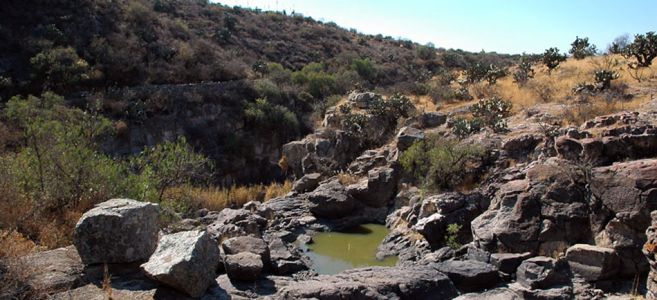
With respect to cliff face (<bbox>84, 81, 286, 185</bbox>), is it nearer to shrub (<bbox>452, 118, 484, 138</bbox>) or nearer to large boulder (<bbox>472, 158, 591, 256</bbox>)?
shrub (<bbox>452, 118, 484, 138</bbox>)

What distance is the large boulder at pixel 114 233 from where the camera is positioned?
6.78 meters

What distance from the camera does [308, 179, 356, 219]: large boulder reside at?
16.0 m

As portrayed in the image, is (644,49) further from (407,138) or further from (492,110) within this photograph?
(407,138)

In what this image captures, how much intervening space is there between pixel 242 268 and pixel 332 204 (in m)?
8.15

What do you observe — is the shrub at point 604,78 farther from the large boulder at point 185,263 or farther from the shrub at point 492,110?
the large boulder at point 185,263

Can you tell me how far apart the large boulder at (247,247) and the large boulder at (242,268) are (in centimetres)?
76

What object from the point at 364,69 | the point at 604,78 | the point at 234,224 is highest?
the point at 364,69

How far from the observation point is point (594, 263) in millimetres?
9398

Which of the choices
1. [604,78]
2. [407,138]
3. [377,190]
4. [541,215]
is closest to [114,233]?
[541,215]

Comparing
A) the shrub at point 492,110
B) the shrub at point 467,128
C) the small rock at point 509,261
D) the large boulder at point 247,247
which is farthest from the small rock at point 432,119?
the large boulder at point 247,247

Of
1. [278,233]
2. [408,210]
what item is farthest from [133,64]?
[408,210]

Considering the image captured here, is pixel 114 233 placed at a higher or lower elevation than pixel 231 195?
higher

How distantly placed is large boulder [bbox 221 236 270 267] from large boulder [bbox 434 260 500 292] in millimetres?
3573

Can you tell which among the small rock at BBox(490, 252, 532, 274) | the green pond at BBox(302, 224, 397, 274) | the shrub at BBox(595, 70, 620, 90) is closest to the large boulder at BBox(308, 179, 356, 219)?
the green pond at BBox(302, 224, 397, 274)
